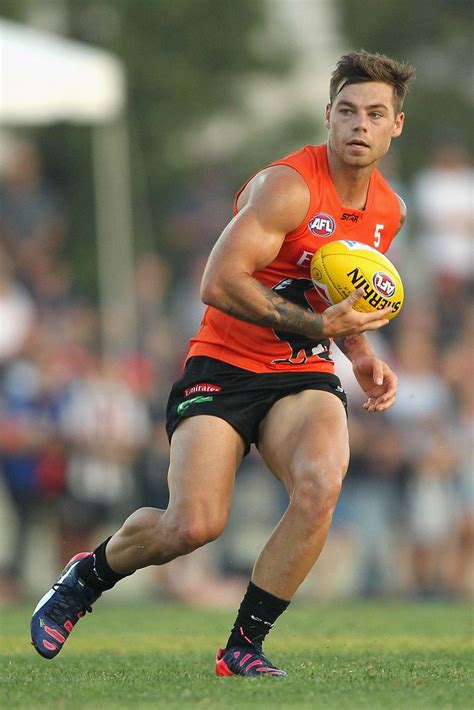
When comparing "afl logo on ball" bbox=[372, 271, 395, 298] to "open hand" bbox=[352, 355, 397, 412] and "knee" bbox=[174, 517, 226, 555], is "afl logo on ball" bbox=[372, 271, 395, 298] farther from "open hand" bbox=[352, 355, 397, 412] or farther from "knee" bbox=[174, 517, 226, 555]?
"knee" bbox=[174, 517, 226, 555]

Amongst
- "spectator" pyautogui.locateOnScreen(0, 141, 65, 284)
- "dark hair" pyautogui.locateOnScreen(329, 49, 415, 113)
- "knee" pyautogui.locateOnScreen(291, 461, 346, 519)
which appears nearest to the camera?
"knee" pyautogui.locateOnScreen(291, 461, 346, 519)

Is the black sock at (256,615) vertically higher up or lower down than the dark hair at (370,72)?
lower down

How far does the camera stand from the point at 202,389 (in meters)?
6.61

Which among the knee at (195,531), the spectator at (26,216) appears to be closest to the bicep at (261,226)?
the knee at (195,531)

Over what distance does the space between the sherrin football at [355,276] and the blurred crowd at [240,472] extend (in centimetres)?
645

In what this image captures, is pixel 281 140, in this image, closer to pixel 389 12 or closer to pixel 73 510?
pixel 389 12

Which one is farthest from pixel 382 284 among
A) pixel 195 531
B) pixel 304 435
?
pixel 195 531

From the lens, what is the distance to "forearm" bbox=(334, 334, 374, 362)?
22.6ft

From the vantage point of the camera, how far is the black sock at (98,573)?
680 cm

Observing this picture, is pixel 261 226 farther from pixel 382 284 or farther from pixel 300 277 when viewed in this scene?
pixel 382 284

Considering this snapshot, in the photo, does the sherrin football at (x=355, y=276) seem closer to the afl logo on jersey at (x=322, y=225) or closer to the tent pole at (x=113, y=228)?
the afl logo on jersey at (x=322, y=225)

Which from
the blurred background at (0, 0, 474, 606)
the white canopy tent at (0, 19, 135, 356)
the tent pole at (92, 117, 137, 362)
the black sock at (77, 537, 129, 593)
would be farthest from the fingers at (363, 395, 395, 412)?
the tent pole at (92, 117, 137, 362)

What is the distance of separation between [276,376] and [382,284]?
0.61 metres

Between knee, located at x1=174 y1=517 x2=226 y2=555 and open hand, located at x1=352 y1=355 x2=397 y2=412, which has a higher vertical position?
open hand, located at x1=352 y1=355 x2=397 y2=412
